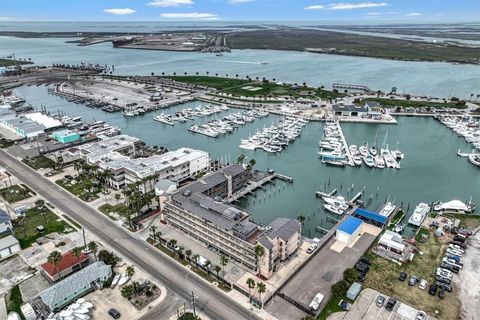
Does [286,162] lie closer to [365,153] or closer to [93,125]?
[365,153]

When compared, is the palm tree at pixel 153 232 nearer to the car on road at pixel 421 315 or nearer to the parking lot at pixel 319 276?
the parking lot at pixel 319 276

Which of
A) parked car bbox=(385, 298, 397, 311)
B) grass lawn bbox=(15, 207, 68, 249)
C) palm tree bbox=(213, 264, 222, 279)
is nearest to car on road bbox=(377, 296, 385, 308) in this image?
parked car bbox=(385, 298, 397, 311)

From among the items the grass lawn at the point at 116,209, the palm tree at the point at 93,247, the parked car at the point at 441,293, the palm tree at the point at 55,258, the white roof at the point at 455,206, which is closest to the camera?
the parked car at the point at 441,293

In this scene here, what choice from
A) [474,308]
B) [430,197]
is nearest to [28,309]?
[474,308]

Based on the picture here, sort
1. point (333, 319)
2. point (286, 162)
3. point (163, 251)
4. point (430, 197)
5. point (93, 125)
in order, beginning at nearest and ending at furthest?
1. point (333, 319)
2. point (163, 251)
3. point (430, 197)
4. point (286, 162)
5. point (93, 125)

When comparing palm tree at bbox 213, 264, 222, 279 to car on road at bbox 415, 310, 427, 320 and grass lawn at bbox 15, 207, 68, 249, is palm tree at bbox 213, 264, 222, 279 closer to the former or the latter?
car on road at bbox 415, 310, 427, 320

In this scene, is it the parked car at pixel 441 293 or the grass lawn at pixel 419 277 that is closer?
the grass lawn at pixel 419 277

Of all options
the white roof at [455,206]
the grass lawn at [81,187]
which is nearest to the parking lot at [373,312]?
the white roof at [455,206]
